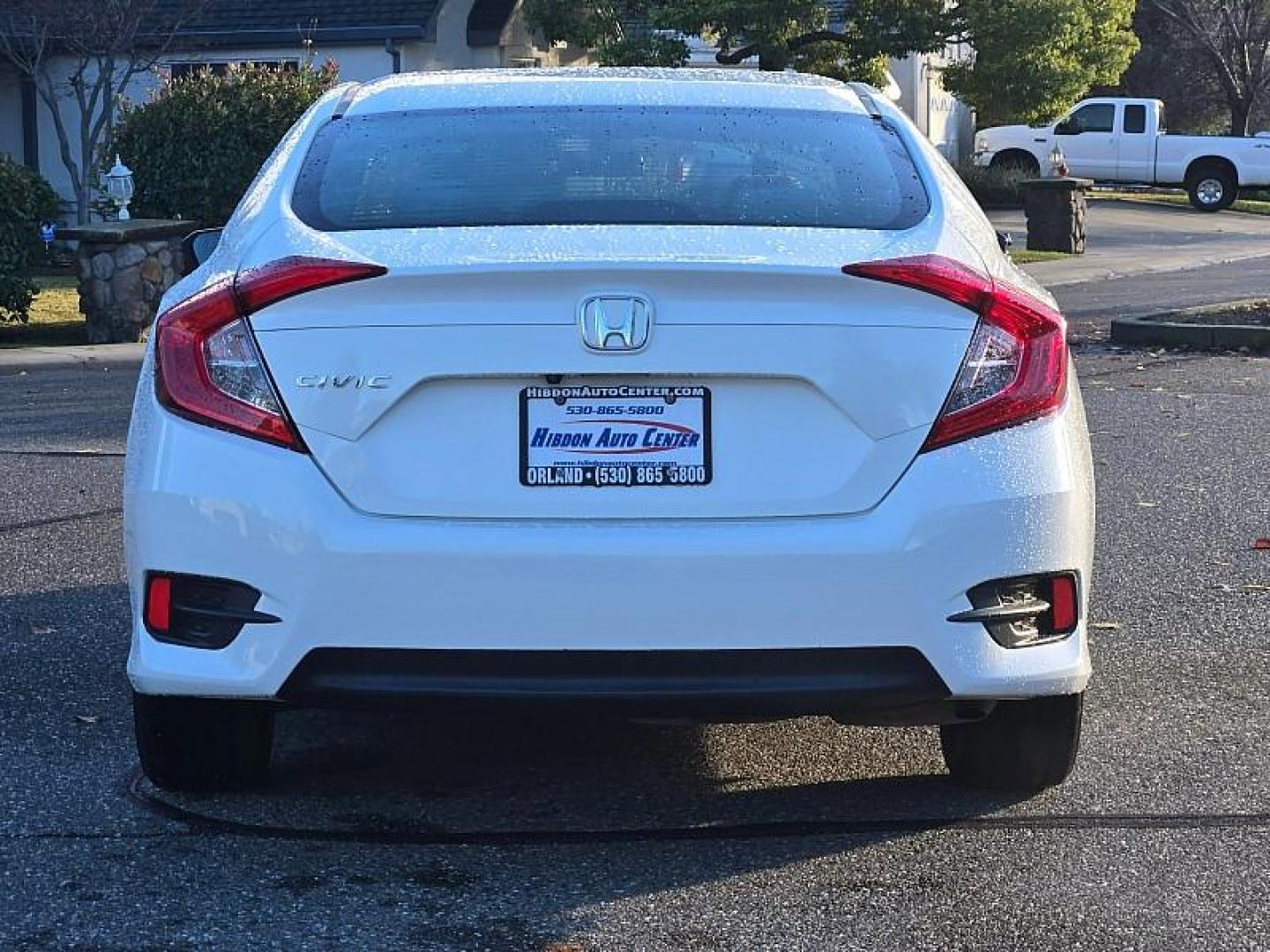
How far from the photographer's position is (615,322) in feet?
12.8

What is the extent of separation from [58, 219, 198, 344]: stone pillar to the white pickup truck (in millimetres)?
25129

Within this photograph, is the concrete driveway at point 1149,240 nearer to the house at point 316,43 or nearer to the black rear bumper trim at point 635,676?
the house at point 316,43

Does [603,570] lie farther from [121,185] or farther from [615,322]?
[121,185]

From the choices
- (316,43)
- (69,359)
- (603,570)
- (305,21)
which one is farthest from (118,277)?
(305,21)

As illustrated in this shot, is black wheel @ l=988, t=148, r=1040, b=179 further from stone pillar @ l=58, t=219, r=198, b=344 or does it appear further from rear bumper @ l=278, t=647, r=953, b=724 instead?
rear bumper @ l=278, t=647, r=953, b=724

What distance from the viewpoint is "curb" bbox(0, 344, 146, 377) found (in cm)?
1366

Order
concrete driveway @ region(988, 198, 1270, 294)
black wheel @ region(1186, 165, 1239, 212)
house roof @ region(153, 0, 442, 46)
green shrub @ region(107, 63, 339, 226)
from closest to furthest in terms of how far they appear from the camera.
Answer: green shrub @ region(107, 63, 339, 226) < concrete driveway @ region(988, 198, 1270, 294) < house roof @ region(153, 0, 442, 46) < black wheel @ region(1186, 165, 1239, 212)

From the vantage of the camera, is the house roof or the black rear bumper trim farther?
the house roof

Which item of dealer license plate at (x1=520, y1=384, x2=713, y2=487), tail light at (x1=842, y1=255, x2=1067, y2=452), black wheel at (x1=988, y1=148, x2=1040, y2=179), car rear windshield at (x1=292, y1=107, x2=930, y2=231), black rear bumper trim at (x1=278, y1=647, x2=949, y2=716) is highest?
car rear windshield at (x1=292, y1=107, x2=930, y2=231)

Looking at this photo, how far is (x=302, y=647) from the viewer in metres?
3.97

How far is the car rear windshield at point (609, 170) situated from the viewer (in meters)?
4.30

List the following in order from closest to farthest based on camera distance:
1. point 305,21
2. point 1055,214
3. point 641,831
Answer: point 641,831
point 1055,214
point 305,21

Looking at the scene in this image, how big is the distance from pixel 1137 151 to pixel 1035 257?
15.2 metres

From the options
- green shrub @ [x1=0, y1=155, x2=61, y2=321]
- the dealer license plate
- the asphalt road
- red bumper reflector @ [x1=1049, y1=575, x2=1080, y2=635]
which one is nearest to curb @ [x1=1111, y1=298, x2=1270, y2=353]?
green shrub @ [x1=0, y1=155, x2=61, y2=321]
